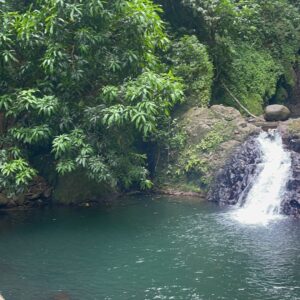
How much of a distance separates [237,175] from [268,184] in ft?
4.08

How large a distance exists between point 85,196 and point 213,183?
14.1 ft

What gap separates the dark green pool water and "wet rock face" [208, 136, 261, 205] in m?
0.81

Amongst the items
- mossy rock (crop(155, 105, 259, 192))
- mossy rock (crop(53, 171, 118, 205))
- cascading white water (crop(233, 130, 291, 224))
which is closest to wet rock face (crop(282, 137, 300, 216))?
cascading white water (crop(233, 130, 291, 224))

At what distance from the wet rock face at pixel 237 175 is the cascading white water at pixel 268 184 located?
0.22 meters

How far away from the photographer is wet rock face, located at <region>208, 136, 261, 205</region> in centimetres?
1805

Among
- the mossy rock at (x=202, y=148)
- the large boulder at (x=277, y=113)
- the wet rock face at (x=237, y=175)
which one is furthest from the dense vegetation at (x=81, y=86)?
the large boulder at (x=277, y=113)

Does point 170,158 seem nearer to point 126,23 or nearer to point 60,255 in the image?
point 126,23

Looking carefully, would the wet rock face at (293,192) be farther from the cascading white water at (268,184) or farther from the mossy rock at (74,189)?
the mossy rock at (74,189)

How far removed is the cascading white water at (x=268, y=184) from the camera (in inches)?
651

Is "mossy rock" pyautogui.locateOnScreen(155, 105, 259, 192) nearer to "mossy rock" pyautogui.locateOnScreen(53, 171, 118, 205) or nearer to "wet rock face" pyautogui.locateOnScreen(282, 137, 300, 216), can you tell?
"wet rock face" pyautogui.locateOnScreen(282, 137, 300, 216)

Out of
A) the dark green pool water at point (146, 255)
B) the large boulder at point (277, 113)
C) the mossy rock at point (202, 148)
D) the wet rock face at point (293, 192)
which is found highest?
the large boulder at point (277, 113)

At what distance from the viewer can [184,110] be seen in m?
20.7

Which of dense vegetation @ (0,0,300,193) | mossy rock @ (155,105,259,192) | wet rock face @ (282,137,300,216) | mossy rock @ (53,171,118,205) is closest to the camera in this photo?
dense vegetation @ (0,0,300,193)

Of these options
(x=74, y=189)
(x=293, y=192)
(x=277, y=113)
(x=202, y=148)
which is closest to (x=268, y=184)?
(x=293, y=192)
